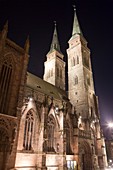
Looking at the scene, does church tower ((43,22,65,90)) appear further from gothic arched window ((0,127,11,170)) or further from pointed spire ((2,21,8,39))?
gothic arched window ((0,127,11,170))

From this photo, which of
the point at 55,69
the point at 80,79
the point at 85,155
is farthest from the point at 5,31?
the point at 55,69

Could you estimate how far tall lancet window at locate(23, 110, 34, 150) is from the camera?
18.9 metres

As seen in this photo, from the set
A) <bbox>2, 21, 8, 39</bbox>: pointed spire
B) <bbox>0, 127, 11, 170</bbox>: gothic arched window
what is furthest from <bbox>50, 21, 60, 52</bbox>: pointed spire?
<bbox>0, 127, 11, 170</bbox>: gothic arched window

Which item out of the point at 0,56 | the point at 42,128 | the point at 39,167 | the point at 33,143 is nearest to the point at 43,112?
the point at 42,128

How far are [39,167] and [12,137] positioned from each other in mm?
6183

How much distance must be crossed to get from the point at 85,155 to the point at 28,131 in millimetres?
14836

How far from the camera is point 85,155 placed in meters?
27.8

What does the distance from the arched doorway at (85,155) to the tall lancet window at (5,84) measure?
17562mm

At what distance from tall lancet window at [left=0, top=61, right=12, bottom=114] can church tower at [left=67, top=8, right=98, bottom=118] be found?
21860mm

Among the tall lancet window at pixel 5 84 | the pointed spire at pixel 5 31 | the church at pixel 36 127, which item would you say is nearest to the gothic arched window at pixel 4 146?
the church at pixel 36 127

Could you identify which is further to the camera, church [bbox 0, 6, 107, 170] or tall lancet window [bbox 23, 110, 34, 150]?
tall lancet window [bbox 23, 110, 34, 150]

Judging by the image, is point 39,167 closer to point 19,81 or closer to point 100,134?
point 19,81

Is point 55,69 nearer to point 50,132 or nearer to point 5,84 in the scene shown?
point 50,132

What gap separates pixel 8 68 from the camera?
1858 cm
